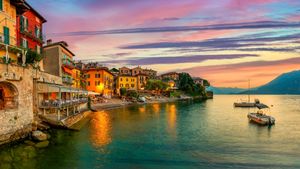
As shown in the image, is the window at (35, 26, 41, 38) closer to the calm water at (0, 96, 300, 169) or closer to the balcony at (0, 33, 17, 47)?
the balcony at (0, 33, 17, 47)

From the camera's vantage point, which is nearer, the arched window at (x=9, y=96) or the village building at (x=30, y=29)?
→ the arched window at (x=9, y=96)

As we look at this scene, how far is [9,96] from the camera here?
2914 centimetres

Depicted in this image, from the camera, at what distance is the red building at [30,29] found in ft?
133

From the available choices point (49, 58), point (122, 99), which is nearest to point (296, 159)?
point (49, 58)

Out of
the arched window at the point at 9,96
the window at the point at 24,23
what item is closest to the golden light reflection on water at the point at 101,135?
the arched window at the point at 9,96

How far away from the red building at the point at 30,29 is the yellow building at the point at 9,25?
411 cm

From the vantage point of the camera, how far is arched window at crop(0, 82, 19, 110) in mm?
28344

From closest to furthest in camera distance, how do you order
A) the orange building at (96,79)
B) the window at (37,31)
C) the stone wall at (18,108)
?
1. the stone wall at (18,108)
2. the window at (37,31)
3. the orange building at (96,79)

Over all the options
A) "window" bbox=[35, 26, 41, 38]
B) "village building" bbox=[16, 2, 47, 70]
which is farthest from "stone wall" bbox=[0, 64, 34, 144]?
"window" bbox=[35, 26, 41, 38]

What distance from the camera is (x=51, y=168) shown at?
21578 mm

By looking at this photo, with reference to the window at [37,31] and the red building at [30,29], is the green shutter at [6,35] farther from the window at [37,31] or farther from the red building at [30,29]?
the window at [37,31]

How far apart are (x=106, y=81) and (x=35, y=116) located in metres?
77.1

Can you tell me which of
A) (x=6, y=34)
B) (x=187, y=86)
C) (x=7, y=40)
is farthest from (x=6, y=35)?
(x=187, y=86)

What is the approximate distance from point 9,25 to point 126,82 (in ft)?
342
